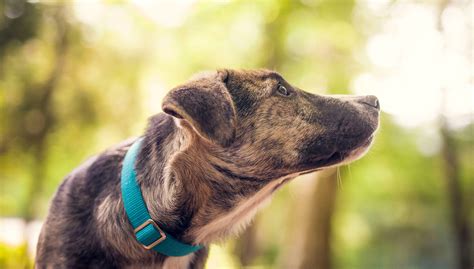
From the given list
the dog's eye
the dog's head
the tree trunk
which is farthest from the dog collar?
the tree trunk

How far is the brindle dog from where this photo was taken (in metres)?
3.57

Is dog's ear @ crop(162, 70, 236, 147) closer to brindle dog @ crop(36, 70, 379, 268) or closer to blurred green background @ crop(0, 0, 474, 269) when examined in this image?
brindle dog @ crop(36, 70, 379, 268)

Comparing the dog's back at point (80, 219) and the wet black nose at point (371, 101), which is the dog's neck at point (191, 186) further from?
the wet black nose at point (371, 101)

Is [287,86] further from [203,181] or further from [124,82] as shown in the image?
Result: [124,82]

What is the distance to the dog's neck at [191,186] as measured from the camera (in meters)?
3.55

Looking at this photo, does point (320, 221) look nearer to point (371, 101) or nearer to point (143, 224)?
point (371, 101)

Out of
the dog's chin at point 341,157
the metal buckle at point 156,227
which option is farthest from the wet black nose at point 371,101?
the metal buckle at point 156,227

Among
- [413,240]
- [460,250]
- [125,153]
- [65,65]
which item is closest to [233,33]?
[65,65]

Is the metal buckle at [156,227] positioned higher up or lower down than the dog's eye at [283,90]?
lower down

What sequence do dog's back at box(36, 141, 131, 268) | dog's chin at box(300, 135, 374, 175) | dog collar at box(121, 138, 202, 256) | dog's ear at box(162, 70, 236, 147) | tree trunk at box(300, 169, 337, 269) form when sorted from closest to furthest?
dog's ear at box(162, 70, 236, 147) < dog collar at box(121, 138, 202, 256) < dog's back at box(36, 141, 131, 268) < dog's chin at box(300, 135, 374, 175) < tree trunk at box(300, 169, 337, 269)

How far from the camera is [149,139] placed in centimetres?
387

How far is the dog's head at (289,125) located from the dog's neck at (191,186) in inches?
5.0

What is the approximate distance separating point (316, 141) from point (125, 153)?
1483 mm

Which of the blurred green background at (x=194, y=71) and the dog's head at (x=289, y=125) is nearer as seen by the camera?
the dog's head at (x=289, y=125)
